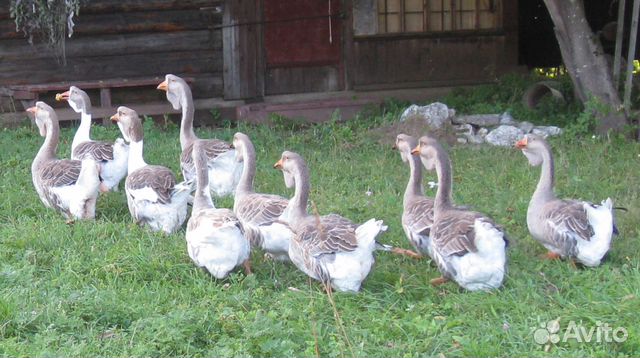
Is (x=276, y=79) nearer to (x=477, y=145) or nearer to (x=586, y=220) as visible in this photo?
(x=477, y=145)

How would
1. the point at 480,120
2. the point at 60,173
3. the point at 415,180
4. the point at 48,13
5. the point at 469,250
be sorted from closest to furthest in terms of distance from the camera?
1. the point at 469,250
2. the point at 415,180
3. the point at 60,173
4. the point at 48,13
5. the point at 480,120

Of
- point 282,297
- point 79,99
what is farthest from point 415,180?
point 79,99

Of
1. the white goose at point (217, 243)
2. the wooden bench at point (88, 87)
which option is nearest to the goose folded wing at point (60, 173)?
the white goose at point (217, 243)

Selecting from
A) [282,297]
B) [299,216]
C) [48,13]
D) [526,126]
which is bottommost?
[282,297]

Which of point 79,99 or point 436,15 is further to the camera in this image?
point 436,15

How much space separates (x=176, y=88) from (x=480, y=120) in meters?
4.81

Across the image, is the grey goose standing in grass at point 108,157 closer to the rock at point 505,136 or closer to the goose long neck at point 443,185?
the goose long neck at point 443,185

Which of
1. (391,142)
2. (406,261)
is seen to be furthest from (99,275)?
(391,142)

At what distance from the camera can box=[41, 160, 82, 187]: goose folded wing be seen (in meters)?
8.21

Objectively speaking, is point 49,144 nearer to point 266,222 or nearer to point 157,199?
point 157,199

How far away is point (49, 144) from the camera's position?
8.82 m

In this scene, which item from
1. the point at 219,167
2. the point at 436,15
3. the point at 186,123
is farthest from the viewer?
the point at 436,15

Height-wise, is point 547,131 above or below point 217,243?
above

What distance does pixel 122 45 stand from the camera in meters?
13.9
